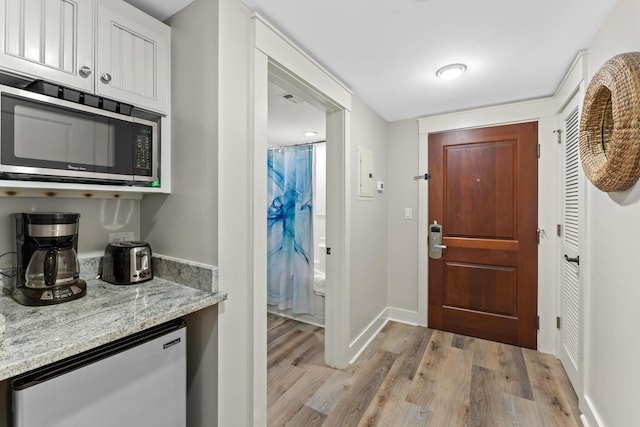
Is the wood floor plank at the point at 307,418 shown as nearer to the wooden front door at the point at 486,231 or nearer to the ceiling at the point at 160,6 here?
the wooden front door at the point at 486,231

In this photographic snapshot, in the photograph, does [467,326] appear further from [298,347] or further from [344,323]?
[298,347]

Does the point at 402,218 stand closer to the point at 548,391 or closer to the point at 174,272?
the point at 548,391

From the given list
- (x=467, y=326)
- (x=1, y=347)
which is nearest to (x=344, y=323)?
(x=467, y=326)

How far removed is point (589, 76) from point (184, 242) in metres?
2.43

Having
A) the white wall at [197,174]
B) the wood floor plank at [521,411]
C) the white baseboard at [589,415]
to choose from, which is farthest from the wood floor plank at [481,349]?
the white wall at [197,174]

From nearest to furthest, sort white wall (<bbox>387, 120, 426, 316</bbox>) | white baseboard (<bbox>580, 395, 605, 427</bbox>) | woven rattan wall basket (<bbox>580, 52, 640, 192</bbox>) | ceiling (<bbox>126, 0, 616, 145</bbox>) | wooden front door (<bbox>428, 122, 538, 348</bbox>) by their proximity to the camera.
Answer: woven rattan wall basket (<bbox>580, 52, 640, 192</bbox>)
ceiling (<bbox>126, 0, 616, 145</bbox>)
white baseboard (<bbox>580, 395, 605, 427</bbox>)
wooden front door (<bbox>428, 122, 538, 348</bbox>)
white wall (<bbox>387, 120, 426, 316</bbox>)

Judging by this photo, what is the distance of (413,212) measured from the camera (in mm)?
3006

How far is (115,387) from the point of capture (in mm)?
991

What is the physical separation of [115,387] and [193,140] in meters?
1.01

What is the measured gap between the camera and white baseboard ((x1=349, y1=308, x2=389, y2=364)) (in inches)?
94.2

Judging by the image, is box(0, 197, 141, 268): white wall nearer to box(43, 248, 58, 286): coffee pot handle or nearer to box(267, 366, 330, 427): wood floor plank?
box(43, 248, 58, 286): coffee pot handle

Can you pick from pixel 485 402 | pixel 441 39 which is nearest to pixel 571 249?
pixel 485 402

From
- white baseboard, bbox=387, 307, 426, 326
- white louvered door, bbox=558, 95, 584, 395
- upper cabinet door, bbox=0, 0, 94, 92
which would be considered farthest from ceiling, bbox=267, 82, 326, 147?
white baseboard, bbox=387, 307, 426, 326

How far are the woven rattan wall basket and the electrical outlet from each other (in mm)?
2319
